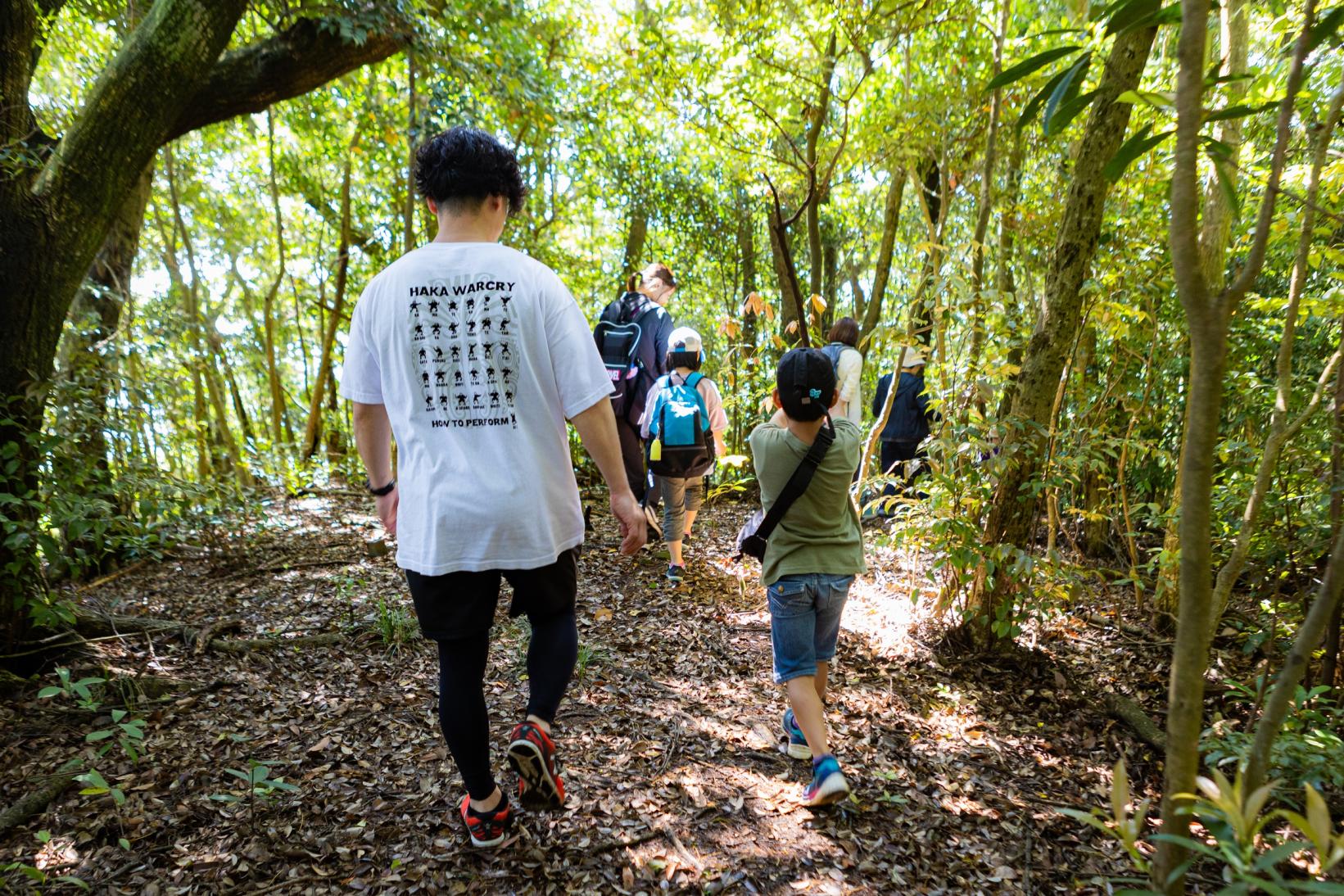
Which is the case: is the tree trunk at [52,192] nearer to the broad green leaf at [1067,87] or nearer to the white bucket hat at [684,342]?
the white bucket hat at [684,342]

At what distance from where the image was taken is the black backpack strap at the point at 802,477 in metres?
2.37

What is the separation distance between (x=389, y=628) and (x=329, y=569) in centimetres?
158

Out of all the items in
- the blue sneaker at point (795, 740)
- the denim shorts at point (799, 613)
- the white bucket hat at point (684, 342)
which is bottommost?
the blue sneaker at point (795, 740)

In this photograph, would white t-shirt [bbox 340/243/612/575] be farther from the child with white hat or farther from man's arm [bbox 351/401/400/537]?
the child with white hat

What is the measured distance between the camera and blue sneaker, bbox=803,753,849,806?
2271 mm

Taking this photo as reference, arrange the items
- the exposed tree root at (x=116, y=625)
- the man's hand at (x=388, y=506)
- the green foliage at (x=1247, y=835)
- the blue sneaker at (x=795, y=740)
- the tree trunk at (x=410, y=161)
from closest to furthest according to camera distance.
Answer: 1. the green foliage at (x=1247, y=835)
2. the man's hand at (x=388, y=506)
3. the blue sneaker at (x=795, y=740)
4. the exposed tree root at (x=116, y=625)
5. the tree trunk at (x=410, y=161)

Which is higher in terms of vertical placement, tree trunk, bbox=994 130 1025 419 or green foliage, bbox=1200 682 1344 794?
tree trunk, bbox=994 130 1025 419

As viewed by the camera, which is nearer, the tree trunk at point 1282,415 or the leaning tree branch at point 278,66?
the tree trunk at point 1282,415

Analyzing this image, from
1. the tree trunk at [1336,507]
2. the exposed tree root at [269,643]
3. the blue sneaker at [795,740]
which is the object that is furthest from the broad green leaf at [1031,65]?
the exposed tree root at [269,643]

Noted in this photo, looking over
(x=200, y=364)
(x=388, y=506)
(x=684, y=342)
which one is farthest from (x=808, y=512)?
(x=200, y=364)

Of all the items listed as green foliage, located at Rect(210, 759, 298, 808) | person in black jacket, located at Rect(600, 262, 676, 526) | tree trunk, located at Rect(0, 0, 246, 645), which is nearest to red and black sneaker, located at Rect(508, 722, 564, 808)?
green foliage, located at Rect(210, 759, 298, 808)

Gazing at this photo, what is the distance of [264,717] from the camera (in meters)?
2.76

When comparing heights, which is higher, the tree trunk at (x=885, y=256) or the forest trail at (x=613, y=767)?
the tree trunk at (x=885, y=256)

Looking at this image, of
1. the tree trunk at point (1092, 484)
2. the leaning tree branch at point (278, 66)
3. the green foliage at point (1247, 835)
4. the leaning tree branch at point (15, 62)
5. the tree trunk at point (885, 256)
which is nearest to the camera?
the green foliage at point (1247, 835)
